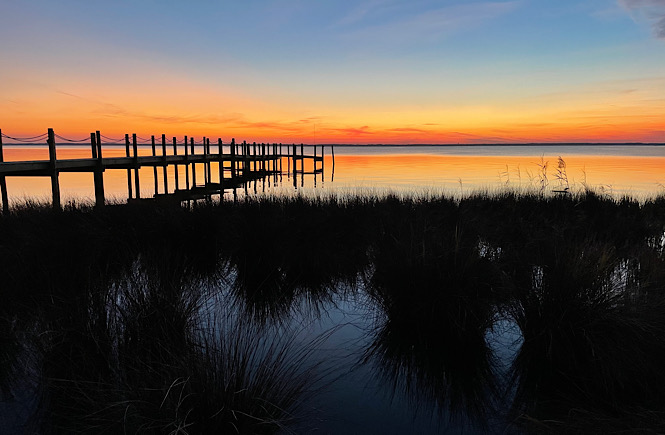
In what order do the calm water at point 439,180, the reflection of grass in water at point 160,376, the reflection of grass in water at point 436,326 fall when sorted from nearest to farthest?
1. the reflection of grass in water at point 160,376
2. the reflection of grass in water at point 436,326
3. the calm water at point 439,180

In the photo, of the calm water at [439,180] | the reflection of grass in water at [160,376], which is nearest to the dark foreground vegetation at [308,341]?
the reflection of grass in water at [160,376]

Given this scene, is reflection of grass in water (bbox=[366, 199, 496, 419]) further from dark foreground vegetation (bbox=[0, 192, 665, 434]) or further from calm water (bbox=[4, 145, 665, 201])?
calm water (bbox=[4, 145, 665, 201])

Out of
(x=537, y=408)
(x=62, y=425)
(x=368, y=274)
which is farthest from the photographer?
(x=368, y=274)

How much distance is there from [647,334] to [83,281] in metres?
6.41

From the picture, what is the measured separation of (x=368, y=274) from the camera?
7664 mm

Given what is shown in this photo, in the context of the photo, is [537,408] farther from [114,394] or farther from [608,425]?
[114,394]

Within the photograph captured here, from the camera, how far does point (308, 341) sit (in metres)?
5.27

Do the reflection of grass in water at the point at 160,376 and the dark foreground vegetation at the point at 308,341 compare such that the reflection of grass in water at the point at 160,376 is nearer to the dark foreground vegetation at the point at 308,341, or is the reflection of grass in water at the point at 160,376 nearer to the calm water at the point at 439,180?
the dark foreground vegetation at the point at 308,341

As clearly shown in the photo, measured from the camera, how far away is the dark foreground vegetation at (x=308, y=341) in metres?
3.20

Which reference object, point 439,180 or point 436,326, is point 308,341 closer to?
point 436,326

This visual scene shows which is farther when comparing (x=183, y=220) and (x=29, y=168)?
(x=29, y=168)

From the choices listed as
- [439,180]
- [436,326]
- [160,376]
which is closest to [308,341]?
[436,326]

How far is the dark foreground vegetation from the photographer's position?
10.5 ft

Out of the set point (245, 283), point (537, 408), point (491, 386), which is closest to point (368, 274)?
point (245, 283)
